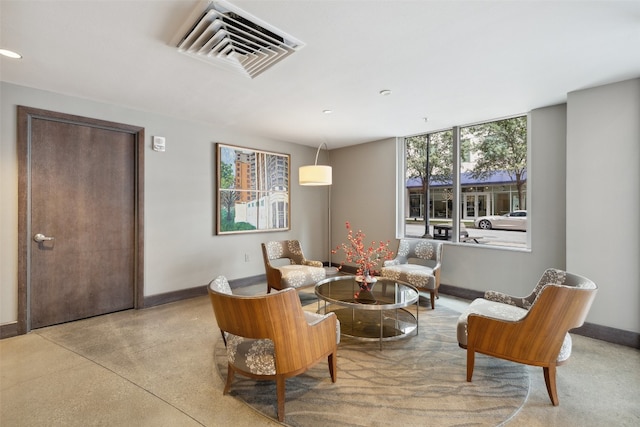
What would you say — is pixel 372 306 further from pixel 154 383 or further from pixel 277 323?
pixel 154 383

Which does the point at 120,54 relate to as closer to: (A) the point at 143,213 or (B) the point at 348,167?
(A) the point at 143,213

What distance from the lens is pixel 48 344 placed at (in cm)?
291

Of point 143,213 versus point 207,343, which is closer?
point 207,343

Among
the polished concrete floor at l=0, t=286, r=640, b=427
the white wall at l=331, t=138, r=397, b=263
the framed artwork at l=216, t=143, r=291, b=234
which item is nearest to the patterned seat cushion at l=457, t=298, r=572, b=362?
the polished concrete floor at l=0, t=286, r=640, b=427

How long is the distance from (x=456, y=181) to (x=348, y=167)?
2104 millimetres

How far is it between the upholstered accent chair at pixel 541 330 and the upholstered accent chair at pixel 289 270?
2233 mm

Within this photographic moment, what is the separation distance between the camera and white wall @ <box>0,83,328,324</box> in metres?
3.05

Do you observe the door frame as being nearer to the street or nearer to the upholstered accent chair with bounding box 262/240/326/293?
the upholstered accent chair with bounding box 262/240/326/293

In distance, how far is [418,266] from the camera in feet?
14.5

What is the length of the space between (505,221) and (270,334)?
3.90m

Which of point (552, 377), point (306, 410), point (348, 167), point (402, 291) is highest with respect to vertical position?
point (348, 167)

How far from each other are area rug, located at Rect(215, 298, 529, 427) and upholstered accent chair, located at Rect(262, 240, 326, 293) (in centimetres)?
133

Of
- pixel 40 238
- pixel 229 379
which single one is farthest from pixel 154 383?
pixel 40 238

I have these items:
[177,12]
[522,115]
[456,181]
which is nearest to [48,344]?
[177,12]
